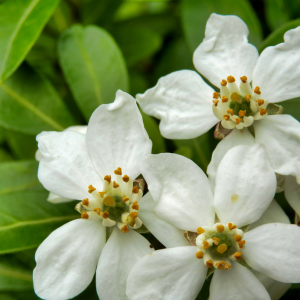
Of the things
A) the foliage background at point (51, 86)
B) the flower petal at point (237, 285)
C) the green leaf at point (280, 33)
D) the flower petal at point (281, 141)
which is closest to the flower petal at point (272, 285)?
the flower petal at point (237, 285)

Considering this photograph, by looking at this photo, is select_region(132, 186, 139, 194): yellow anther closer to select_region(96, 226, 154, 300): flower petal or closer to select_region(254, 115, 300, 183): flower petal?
select_region(96, 226, 154, 300): flower petal

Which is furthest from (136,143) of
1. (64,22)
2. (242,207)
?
(64,22)

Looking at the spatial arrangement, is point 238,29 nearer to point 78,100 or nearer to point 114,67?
point 114,67

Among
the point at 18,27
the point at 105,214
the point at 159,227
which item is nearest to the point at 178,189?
the point at 159,227

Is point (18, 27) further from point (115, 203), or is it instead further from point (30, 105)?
point (115, 203)

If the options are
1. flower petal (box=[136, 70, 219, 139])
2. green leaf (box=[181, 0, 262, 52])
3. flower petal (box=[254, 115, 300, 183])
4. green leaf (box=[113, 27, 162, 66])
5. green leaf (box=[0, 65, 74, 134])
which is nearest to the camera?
flower petal (box=[254, 115, 300, 183])

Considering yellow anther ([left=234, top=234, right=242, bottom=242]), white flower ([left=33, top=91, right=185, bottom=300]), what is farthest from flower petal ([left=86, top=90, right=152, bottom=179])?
yellow anther ([left=234, top=234, right=242, bottom=242])

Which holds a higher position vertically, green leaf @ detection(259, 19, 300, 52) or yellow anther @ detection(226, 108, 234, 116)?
green leaf @ detection(259, 19, 300, 52)
